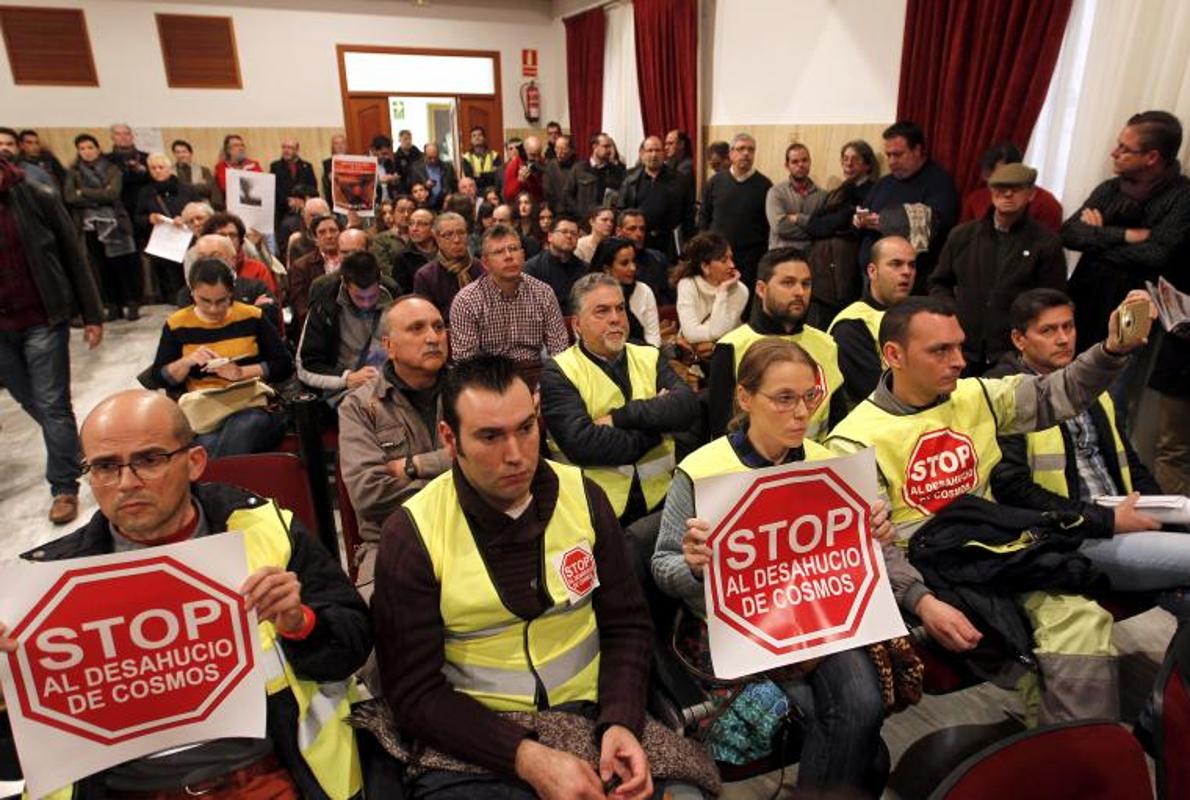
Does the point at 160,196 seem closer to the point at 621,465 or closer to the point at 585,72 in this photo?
the point at 585,72

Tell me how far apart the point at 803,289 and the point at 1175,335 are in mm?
1779

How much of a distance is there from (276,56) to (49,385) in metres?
7.92

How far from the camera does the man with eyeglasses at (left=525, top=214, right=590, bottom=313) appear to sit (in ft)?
14.7

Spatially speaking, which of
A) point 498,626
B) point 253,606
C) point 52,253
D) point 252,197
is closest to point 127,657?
point 253,606

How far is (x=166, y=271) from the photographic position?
8758 mm

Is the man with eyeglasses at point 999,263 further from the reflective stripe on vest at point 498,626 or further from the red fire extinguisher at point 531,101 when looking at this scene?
the red fire extinguisher at point 531,101

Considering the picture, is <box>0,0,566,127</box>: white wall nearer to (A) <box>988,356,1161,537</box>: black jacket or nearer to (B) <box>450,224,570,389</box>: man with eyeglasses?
(B) <box>450,224,570,389</box>: man with eyeglasses

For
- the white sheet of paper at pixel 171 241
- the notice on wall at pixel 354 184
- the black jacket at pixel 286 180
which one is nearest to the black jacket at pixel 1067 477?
the notice on wall at pixel 354 184

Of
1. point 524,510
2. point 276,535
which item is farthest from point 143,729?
point 524,510

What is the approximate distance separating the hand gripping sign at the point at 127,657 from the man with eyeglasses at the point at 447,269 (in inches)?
123

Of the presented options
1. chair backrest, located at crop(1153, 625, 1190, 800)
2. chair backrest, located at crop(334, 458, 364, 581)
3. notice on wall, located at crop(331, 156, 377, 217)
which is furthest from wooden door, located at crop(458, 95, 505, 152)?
chair backrest, located at crop(1153, 625, 1190, 800)

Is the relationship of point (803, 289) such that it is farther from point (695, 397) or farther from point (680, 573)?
point (680, 573)

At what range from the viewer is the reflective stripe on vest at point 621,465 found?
8.18ft

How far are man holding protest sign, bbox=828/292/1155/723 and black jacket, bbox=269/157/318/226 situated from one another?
8.67 metres
